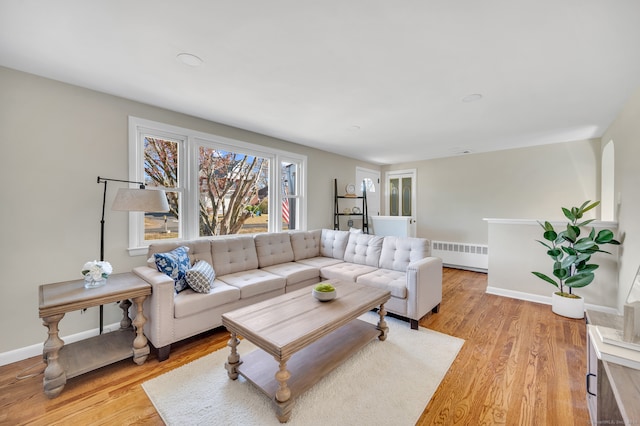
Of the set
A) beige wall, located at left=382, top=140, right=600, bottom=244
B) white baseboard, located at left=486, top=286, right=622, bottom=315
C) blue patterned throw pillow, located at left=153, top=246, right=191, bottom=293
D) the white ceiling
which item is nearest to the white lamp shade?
blue patterned throw pillow, located at left=153, top=246, right=191, bottom=293

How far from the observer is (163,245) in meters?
2.72

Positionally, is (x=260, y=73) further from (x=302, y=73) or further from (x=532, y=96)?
(x=532, y=96)

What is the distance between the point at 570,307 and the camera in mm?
2961

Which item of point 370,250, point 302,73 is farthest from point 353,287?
point 302,73

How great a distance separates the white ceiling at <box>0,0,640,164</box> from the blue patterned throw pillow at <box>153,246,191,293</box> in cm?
160

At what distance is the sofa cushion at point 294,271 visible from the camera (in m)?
3.14

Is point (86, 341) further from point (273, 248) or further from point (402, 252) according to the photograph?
point (402, 252)

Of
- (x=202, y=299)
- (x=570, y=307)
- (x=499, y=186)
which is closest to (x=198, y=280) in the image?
(x=202, y=299)

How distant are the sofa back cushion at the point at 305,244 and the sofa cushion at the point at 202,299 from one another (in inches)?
55.7

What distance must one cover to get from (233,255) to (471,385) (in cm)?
264

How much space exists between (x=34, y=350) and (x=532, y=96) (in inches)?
204

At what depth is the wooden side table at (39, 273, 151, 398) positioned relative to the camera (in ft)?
5.70

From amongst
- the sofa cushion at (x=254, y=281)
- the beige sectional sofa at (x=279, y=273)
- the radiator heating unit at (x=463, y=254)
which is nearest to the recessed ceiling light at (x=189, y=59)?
the beige sectional sofa at (x=279, y=273)

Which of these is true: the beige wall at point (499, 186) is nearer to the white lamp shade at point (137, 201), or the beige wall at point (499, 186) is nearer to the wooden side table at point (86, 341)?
the white lamp shade at point (137, 201)
